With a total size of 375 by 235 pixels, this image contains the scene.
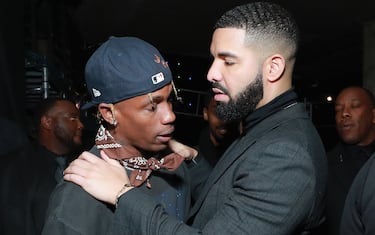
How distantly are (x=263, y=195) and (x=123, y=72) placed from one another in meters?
0.50

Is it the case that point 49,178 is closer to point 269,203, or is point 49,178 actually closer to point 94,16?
point 269,203

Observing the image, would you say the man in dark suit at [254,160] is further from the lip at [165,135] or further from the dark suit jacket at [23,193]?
the dark suit jacket at [23,193]

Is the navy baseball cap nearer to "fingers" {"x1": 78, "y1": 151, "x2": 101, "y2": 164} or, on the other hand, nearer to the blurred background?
"fingers" {"x1": 78, "y1": 151, "x2": 101, "y2": 164}

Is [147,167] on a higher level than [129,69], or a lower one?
lower

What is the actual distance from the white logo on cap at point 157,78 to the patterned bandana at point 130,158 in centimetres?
21

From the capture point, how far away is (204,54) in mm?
8125

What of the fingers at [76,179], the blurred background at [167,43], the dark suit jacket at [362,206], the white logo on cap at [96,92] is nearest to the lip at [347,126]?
the blurred background at [167,43]

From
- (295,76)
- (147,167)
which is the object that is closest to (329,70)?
(295,76)

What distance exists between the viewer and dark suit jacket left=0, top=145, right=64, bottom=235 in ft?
8.38

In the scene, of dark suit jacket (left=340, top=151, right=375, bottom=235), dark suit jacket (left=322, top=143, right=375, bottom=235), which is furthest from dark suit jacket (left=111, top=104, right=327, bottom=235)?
dark suit jacket (left=322, top=143, right=375, bottom=235)

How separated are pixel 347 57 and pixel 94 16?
13.1ft

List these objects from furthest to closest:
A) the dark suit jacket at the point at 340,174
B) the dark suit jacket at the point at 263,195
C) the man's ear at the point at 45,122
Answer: the man's ear at the point at 45,122
the dark suit jacket at the point at 340,174
the dark suit jacket at the point at 263,195

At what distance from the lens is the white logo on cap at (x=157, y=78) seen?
1472mm

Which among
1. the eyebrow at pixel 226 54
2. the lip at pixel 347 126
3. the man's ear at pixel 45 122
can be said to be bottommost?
the lip at pixel 347 126
